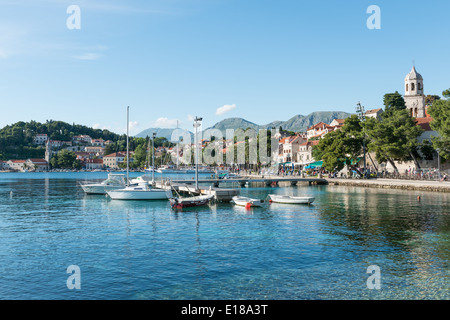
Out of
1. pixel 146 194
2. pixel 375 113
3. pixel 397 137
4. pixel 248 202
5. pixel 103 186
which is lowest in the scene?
pixel 248 202

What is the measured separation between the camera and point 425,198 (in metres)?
45.7

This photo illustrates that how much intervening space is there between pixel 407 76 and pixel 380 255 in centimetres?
8029

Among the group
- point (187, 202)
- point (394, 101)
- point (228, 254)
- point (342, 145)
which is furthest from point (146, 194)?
point (394, 101)

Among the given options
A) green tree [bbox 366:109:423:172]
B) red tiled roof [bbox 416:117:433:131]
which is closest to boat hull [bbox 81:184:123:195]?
green tree [bbox 366:109:423:172]

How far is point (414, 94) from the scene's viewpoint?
8800 centimetres

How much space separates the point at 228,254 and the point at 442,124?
49.7 meters

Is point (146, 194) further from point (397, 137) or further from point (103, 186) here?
point (397, 137)

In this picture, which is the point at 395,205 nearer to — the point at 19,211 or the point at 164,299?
the point at 164,299

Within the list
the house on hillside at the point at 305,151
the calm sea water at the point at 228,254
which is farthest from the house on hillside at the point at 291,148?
the calm sea water at the point at 228,254

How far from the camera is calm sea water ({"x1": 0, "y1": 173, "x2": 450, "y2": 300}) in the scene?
14.9 metres

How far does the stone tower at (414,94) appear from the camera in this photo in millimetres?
86812

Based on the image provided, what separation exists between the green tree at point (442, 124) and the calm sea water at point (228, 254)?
78.6 ft

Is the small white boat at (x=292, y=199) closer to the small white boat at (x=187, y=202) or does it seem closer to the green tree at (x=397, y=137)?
the small white boat at (x=187, y=202)

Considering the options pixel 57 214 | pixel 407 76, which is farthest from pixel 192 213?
pixel 407 76
